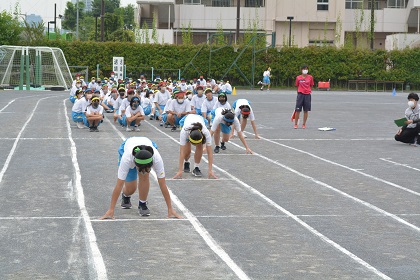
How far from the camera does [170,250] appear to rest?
31.7 ft

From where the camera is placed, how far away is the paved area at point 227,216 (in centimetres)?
891

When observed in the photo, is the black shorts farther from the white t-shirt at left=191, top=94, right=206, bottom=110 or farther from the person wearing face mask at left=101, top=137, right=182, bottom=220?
the person wearing face mask at left=101, top=137, right=182, bottom=220

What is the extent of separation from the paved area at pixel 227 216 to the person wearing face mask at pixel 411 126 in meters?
0.84

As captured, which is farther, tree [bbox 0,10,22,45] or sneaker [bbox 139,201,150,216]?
tree [bbox 0,10,22,45]

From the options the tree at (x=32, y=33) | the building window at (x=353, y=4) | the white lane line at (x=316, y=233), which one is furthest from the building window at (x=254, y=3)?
the white lane line at (x=316, y=233)

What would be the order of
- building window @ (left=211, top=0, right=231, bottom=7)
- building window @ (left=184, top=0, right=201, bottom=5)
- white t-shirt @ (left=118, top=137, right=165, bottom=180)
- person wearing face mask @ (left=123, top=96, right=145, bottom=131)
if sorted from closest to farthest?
white t-shirt @ (left=118, top=137, right=165, bottom=180) → person wearing face mask @ (left=123, top=96, right=145, bottom=131) → building window @ (left=184, top=0, right=201, bottom=5) → building window @ (left=211, top=0, right=231, bottom=7)

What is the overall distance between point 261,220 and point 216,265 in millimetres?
2817

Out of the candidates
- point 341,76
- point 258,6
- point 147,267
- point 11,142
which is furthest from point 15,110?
point 258,6

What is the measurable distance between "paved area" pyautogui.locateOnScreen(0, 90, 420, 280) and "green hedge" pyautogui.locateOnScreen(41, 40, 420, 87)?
47197mm

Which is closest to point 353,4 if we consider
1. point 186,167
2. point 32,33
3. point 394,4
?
point 394,4

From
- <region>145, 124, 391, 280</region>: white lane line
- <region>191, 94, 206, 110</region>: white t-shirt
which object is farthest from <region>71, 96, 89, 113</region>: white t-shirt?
<region>145, 124, 391, 280</region>: white lane line

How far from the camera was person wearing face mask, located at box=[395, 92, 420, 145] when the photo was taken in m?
22.7

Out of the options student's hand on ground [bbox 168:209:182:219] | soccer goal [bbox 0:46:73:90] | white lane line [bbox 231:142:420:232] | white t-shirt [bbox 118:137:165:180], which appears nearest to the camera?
white t-shirt [bbox 118:137:165:180]

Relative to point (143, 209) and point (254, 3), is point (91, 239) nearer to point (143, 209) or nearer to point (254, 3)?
point (143, 209)
